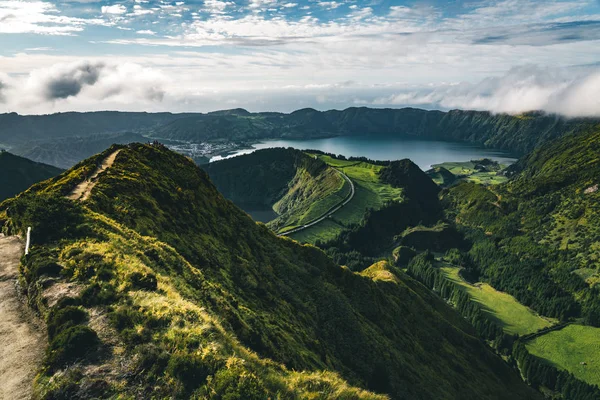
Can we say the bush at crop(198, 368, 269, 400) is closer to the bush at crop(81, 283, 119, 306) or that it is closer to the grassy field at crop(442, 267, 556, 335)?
the bush at crop(81, 283, 119, 306)

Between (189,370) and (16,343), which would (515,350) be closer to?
(189,370)

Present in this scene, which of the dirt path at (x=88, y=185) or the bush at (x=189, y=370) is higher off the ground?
the dirt path at (x=88, y=185)

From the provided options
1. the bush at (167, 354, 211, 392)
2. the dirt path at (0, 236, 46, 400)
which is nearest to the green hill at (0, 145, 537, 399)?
the bush at (167, 354, 211, 392)

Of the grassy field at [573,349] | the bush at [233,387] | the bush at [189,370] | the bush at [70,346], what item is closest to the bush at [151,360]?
the bush at [189,370]

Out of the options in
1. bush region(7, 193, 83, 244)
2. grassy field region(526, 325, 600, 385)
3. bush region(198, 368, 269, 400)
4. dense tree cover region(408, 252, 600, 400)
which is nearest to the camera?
bush region(198, 368, 269, 400)

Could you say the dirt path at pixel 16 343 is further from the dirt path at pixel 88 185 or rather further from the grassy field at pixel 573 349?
the grassy field at pixel 573 349

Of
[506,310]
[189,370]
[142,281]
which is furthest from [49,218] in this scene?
[506,310]
